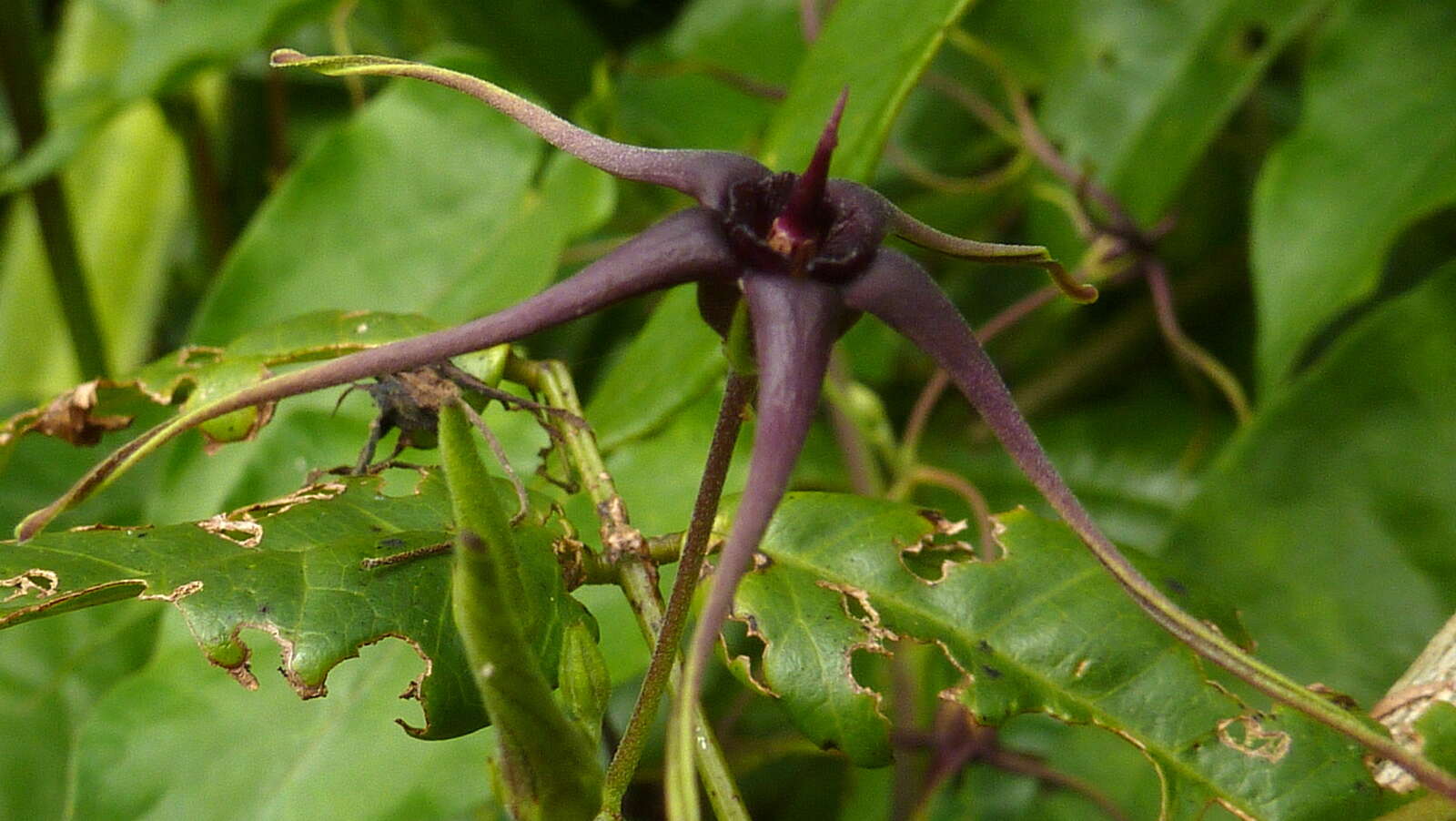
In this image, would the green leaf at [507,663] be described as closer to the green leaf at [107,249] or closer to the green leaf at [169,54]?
the green leaf at [169,54]

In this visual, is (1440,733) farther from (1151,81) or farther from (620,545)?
(1151,81)

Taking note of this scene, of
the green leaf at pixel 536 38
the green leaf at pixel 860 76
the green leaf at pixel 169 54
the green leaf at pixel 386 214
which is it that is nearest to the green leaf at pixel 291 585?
the green leaf at pixel 860 76

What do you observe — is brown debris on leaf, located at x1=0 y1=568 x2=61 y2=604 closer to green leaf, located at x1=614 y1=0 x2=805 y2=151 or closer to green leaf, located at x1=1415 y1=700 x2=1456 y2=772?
green leaf, located at x1=1415 y1=700 x2=1456 y2=772

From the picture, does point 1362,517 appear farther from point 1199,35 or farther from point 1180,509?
point 1199,35

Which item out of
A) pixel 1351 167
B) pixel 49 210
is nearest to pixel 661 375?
pixel 1351 167

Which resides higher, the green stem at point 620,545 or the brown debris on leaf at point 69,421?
the green stem at point 620,545

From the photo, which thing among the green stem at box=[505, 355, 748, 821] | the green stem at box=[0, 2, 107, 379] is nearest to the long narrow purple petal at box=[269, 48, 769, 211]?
the green stem at box=[505, 355, 748, 821]
